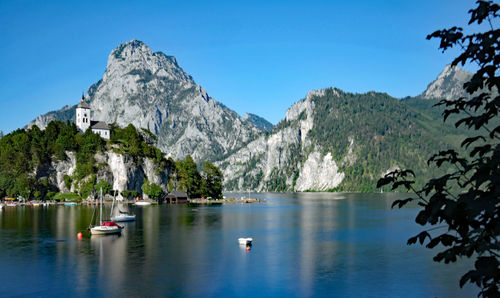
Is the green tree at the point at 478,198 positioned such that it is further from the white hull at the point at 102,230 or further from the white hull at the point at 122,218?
the white hull at the point at 122,218

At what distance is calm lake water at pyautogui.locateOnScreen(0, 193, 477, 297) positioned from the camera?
47281 millimetres

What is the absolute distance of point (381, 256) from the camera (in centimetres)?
6738

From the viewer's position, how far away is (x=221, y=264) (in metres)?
61.2

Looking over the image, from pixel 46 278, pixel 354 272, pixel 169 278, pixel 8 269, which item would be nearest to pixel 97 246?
pixel 8 269

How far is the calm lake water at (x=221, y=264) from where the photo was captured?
47.3m

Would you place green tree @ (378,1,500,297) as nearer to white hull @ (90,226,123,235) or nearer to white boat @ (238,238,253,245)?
white boat @ (238,238,253,245)

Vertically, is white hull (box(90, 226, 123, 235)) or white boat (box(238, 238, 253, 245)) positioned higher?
white hull (box(90, 226, 123, 235))

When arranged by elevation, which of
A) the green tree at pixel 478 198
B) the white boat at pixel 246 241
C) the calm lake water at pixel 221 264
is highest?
the green tree at pixel 478 198

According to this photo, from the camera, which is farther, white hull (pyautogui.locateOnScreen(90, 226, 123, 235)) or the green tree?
white hull (pyautogui.locateOnScreen(90, 226, 123, 235))

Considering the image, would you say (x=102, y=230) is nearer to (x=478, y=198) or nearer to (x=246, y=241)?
(x=246, y=241)

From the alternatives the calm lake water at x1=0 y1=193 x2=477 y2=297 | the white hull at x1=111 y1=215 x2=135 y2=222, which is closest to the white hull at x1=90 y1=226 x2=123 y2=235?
the calm lake water at x1=0 y1=193 x2=477 y2=297

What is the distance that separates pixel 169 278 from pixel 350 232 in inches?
2155

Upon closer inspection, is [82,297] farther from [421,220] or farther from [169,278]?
[421,220]

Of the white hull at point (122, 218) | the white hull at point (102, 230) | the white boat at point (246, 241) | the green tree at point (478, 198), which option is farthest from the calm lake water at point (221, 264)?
the green tree at point (478, 198)
